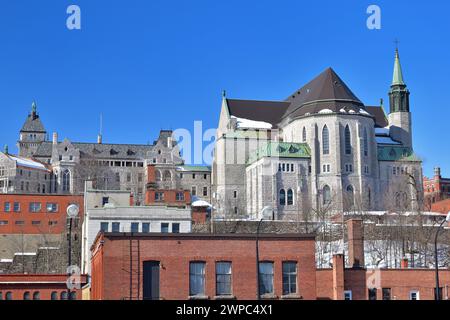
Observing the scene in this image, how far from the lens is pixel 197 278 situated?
3747cm

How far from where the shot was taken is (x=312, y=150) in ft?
440

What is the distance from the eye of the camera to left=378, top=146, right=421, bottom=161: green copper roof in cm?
14012

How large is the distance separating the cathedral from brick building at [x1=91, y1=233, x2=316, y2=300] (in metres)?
79.7

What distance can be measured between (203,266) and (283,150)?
9429cm

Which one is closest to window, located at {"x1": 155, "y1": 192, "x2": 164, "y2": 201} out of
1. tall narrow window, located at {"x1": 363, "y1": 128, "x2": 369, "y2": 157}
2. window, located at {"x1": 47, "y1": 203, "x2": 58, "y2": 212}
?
window, located at {"x1": 47, "y1": 203, "x2": 58, "y2": 212}

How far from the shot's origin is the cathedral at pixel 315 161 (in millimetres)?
128250

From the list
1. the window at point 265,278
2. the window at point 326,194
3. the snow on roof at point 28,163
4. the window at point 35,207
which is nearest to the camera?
the window at point 265,278

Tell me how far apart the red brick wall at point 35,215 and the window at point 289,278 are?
57.8 m

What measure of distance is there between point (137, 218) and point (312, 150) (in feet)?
233

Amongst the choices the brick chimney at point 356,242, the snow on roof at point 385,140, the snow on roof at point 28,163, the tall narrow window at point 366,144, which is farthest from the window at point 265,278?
the snow on roof at point 28,163

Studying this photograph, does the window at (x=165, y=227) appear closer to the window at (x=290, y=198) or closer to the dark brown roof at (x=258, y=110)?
the window at (x=290, y=198)

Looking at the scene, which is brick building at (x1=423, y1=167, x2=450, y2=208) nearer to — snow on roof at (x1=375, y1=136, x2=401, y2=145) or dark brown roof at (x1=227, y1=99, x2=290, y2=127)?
snow on roof at (x1=375, y1=136, x2=401, y2=145)

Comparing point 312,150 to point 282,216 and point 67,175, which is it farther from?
point 67,175
